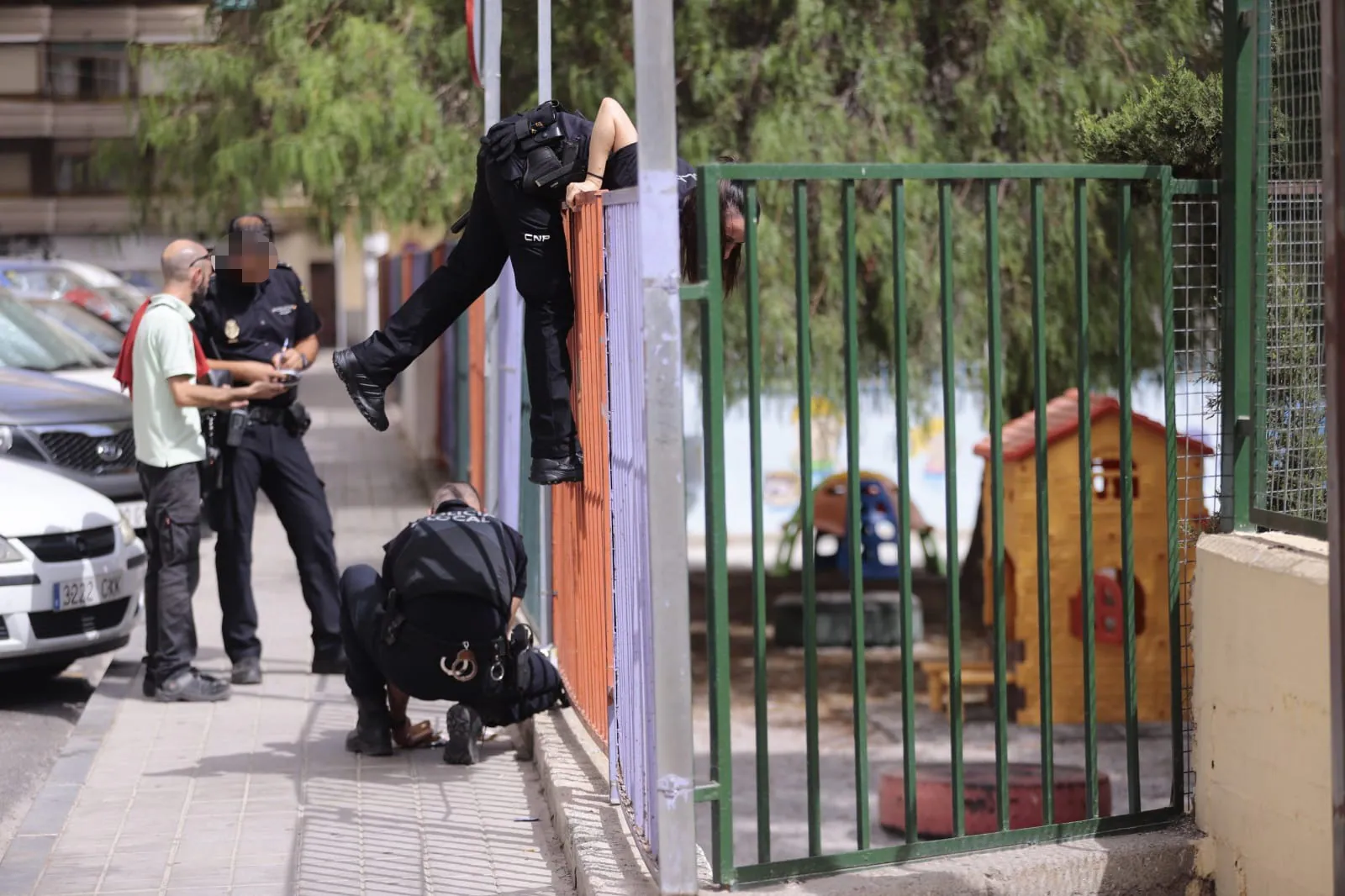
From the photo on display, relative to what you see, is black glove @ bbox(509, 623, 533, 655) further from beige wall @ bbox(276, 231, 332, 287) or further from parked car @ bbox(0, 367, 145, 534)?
beige wall @ bbox(276, 231, 332, 287)

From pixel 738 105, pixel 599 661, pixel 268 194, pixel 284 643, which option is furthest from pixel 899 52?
pixel 599 661

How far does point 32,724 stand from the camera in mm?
7602

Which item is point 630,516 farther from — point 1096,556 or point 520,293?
point 1096,556

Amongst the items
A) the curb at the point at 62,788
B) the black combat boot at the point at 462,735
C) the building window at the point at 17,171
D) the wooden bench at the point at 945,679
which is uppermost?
the building window at the point at 17,171

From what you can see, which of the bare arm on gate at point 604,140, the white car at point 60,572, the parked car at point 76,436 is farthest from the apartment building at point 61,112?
the bare arm on gate at point 604,140

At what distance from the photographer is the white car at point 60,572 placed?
737cm

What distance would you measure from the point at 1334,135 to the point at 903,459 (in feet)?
5.31

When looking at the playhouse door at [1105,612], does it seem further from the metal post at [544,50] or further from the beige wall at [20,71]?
the beige wall at [20,71]

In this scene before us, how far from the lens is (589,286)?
521 cm

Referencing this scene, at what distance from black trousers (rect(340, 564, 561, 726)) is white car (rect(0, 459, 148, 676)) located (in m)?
1.70

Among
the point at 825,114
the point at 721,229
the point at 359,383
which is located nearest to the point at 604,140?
the point at 721,229

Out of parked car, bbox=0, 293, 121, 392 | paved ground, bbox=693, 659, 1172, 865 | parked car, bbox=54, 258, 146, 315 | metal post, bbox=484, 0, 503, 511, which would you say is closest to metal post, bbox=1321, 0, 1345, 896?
metal post, bbox=484, 0, 503, 511

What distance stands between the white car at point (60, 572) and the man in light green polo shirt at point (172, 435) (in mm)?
336

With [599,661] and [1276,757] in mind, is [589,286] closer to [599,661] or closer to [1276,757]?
[599,661]
